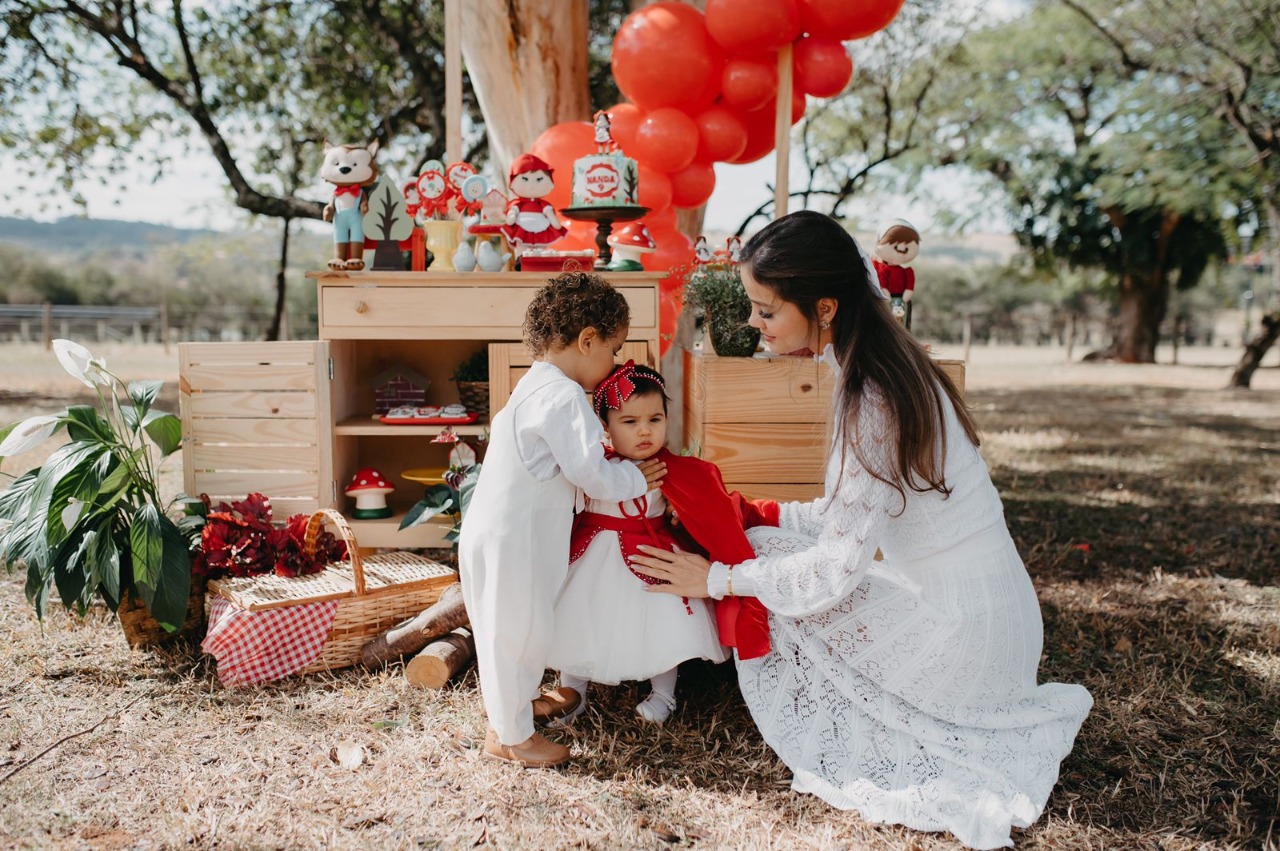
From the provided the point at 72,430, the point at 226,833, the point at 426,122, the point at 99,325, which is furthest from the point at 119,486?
the point at 99,325

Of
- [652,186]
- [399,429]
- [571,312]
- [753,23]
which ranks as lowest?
[399,429]

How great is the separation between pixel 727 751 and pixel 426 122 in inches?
333

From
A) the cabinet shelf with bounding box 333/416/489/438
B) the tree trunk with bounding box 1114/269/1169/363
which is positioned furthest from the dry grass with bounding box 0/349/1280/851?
the tree trunk with bounding box 1114/269/1169/363

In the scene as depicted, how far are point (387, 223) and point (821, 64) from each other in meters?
1.86

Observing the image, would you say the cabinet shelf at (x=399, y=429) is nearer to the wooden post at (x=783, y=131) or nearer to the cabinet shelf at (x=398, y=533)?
the cabinet shelf at (x=398, y=533)

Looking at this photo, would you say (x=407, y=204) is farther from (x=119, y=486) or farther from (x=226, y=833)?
(x=226, y=833)

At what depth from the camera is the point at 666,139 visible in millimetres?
3928

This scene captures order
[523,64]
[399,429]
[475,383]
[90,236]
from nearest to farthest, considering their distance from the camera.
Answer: [399,429] < [475,383] < [523,64] < [90,236]

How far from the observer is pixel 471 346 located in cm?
424

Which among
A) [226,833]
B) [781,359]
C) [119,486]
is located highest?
[781,359]

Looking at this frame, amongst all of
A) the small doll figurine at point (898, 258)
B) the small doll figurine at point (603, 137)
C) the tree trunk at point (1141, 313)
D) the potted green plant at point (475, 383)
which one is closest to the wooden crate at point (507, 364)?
the potted green plant at point (475, 383)

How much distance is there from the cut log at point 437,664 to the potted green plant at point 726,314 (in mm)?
1279

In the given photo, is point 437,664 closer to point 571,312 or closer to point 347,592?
point 347,592

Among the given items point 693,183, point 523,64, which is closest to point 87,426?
point 693,183
